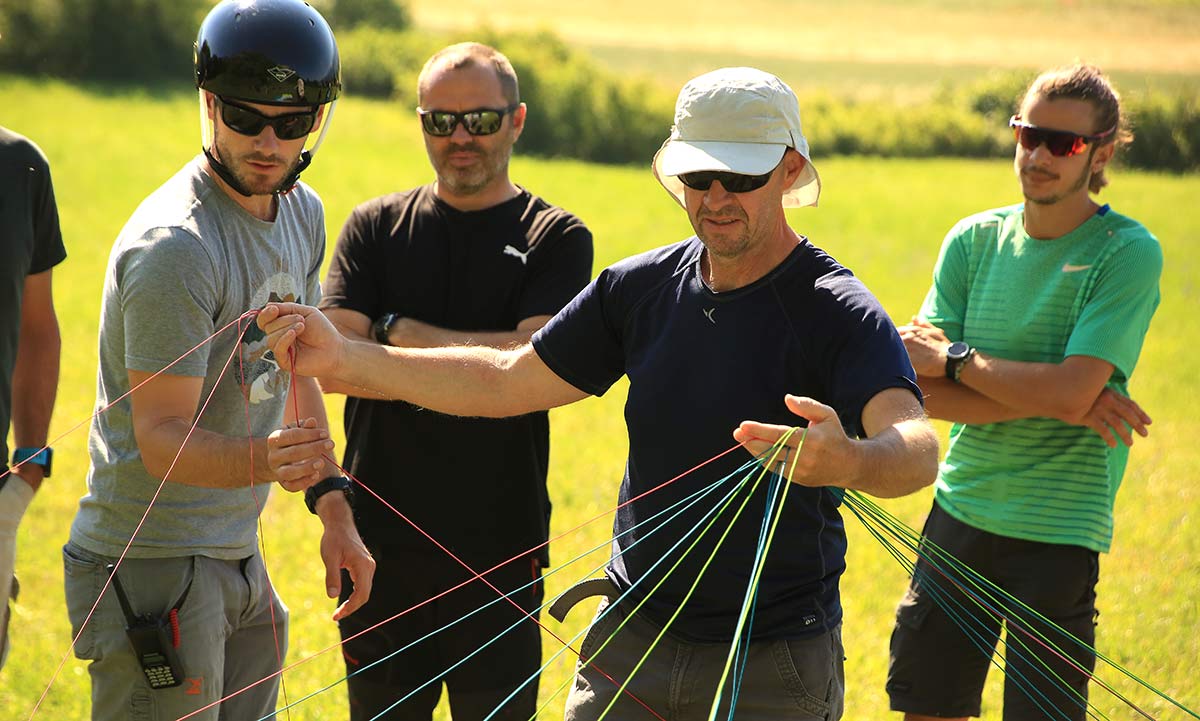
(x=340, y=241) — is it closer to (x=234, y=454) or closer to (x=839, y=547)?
(x=234, y=454)

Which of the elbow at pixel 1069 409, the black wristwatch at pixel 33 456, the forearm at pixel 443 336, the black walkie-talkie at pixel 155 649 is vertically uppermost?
the forearm at pixel 443 336

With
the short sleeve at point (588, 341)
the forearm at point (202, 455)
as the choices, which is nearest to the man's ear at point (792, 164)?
the short sleeve at point (588, 341)

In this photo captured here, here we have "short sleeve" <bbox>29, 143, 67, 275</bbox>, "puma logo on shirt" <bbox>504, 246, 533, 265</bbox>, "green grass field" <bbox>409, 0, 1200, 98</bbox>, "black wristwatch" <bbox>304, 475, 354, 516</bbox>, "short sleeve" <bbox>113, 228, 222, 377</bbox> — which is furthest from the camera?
"green grass field" <bbox>409, 0, 1200, 98</bbox>

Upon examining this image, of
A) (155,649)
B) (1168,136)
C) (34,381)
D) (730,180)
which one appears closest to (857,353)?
(730,180)

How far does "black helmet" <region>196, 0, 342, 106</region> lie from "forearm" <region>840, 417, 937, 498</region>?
1.98m

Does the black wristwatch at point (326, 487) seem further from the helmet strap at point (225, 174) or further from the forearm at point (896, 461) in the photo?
the forearm at point (896, 461)

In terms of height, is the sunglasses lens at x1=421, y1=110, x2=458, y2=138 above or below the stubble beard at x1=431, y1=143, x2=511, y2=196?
above

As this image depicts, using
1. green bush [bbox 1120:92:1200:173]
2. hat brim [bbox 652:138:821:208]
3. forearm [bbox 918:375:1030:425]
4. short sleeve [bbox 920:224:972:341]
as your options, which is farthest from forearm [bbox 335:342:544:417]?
green bush [bbox 1120:92:1200:173]

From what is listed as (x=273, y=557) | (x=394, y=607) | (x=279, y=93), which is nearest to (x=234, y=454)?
(x=279, y=93)

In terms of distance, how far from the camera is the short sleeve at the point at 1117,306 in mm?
4559

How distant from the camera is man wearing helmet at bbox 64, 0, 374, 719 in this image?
3461mm

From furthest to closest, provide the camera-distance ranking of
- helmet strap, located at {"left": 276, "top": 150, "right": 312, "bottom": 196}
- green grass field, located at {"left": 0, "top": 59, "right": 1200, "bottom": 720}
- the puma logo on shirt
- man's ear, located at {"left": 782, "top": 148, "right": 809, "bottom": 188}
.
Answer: green grass field, located at {"left": 0, "top": 59, "right": 1200, "bottom": 720} < the puma logo on shirt < helmet strap, located at {"left": 276, "top": 150, "right": 312, "bottom": 196} < man's ear, located at {"left": 782, "top": 148, "right": 809, "bottom": 188}

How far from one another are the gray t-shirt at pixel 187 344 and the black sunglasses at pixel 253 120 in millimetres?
163

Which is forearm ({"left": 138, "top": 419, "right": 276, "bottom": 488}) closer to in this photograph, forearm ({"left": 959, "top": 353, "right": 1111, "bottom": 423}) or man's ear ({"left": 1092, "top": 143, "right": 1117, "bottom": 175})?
forearm ({"left": 959, "top": 353, "right": 1111, "bottom": 423})
